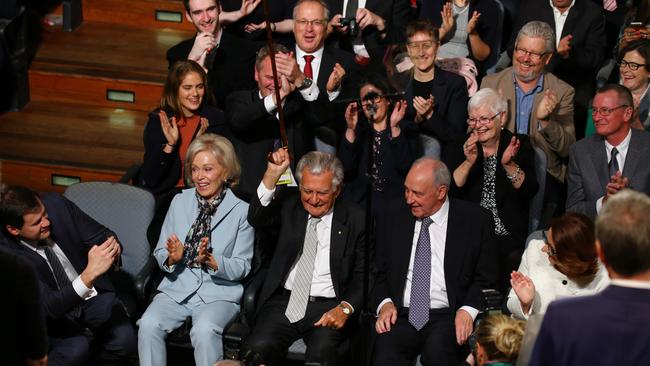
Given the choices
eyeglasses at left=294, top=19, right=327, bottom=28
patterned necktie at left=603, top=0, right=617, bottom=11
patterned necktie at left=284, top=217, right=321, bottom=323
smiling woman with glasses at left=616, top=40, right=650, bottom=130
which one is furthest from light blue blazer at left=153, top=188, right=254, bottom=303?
patterned necktie at left=603, top=0, right=617, bottom=11

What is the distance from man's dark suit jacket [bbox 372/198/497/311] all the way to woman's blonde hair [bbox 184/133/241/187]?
777 millimetres

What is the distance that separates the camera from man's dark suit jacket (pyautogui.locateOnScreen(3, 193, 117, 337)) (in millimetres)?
4539

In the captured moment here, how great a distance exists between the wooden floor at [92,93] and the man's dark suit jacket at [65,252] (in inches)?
54.2

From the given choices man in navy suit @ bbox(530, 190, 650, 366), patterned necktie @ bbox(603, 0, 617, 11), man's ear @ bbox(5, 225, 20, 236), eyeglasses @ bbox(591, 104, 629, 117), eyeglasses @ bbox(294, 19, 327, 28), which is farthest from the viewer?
patterned necktie @ bbox(603, 0, 617, 11)

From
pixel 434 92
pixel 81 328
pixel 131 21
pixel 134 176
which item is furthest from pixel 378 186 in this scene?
pixel 131 21

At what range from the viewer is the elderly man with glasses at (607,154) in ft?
16.8

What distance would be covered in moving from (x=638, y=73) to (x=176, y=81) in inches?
95.4

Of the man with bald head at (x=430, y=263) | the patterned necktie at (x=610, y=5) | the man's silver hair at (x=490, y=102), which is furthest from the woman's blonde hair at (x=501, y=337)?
the patterned necktie at (x=610, y=5)

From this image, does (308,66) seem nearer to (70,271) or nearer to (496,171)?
(496,171)

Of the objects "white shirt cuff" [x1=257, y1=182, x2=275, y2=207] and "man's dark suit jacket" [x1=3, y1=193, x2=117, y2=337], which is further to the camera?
"white shirt cuff" [x1=257, y1=182, x2=275, y2=207]

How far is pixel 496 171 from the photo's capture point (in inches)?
204

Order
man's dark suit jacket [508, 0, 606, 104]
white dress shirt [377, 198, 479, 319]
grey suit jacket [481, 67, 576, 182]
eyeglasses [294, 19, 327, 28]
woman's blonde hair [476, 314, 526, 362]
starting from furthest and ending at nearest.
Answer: man's dark suit jacket [508, 0, 606, 104] < eyeglasses [294, 19, 327, 28] < grey suit jacket [481, 67, 576, 182] < white dress shirt [377, 198, 479, 319] < woman's blonde hair [476, 314, 526, 362]

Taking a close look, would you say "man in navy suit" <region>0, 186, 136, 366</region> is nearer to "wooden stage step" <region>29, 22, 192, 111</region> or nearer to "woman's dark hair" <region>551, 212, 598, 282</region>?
"woman's dark hair" <region>551, 212, 598, 282</region>

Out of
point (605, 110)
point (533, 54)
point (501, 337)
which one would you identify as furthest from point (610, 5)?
point (501, 337)
